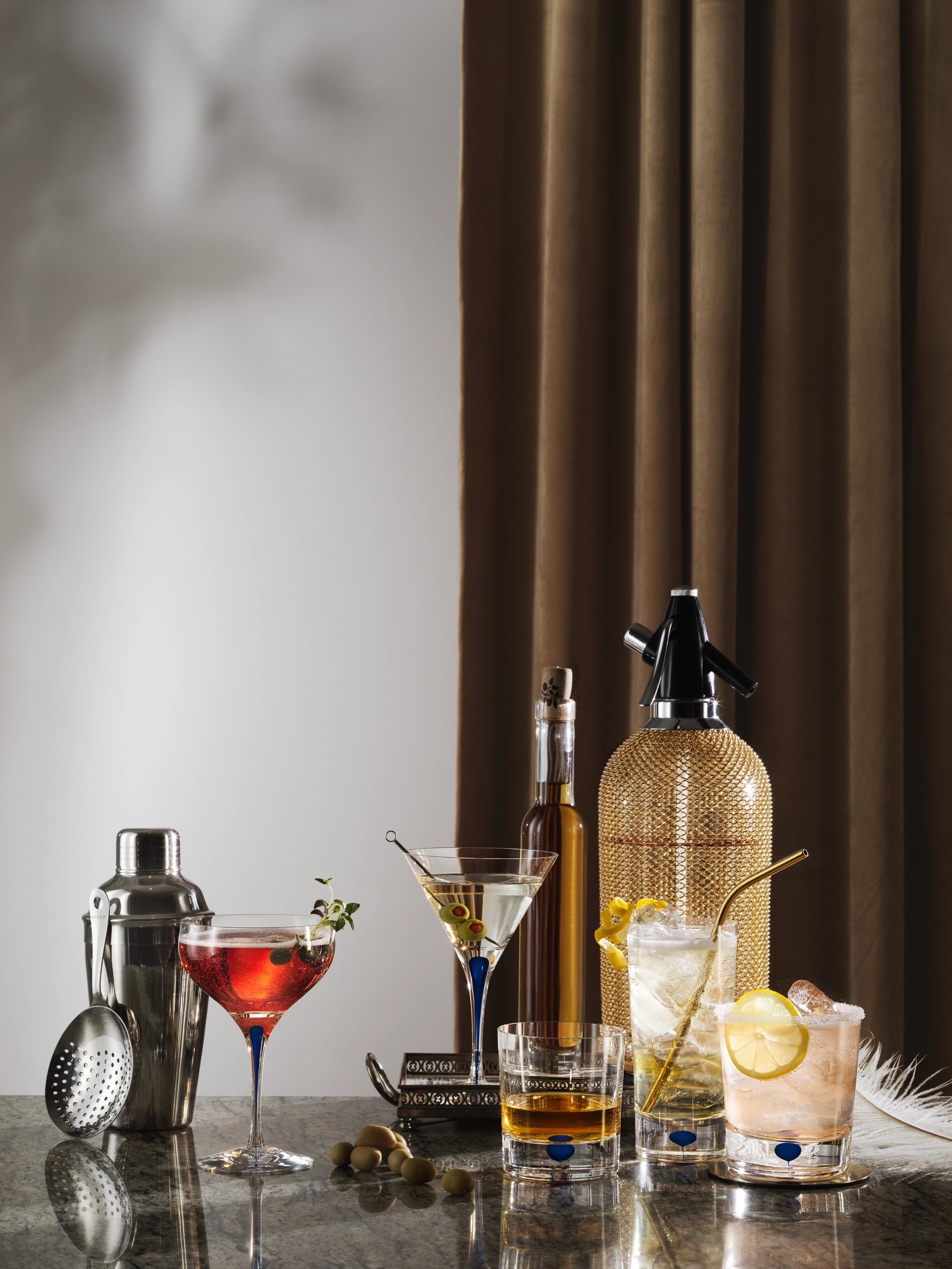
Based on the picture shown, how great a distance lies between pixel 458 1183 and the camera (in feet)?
2.55

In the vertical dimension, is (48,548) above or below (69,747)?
above

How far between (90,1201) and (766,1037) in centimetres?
45

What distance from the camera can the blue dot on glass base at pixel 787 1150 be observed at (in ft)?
2.57

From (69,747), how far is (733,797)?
1.48 meters

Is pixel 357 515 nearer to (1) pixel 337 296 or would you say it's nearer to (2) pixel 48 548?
(1) pixel 337 296

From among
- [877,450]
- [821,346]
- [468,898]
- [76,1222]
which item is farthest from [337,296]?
A: [76,1222]

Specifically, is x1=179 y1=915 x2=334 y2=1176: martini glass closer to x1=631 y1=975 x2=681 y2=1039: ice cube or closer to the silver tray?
the silver tray

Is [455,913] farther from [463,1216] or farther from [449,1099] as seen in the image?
[463,1216]

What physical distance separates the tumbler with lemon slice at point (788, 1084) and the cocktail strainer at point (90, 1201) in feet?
1.28

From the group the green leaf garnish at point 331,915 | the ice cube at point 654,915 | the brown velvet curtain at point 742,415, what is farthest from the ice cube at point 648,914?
the brown velvet curtain at point 742,415

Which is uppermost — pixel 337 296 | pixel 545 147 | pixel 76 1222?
pixel 545 147

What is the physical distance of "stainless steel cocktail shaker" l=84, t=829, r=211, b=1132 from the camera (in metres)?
0.92

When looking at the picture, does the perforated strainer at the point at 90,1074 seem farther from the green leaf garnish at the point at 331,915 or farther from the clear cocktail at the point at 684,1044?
the clear cocktail at the point at 684,1044

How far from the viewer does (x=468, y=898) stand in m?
0.94
